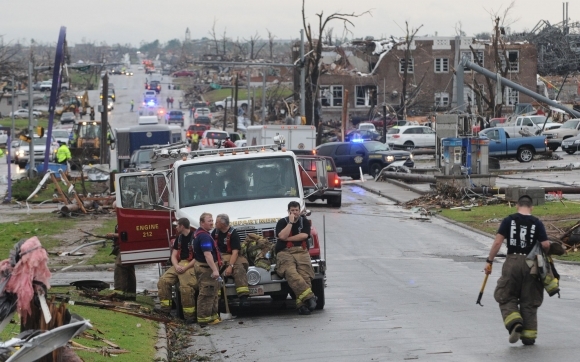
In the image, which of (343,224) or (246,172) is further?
(343,224)

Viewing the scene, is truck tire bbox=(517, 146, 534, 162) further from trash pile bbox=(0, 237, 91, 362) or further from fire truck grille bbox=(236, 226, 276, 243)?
trash pile bbox=(0, 237, 91, 362)

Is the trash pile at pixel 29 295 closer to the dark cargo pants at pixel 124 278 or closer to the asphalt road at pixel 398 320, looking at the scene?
the asphalt road at pixel 398 320

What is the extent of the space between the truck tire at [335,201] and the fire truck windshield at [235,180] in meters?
18.2

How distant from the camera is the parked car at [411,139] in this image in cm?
6631

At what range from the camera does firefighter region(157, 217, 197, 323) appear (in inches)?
594

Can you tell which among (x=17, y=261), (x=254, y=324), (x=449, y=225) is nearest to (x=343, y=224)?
(x=449, y=225)

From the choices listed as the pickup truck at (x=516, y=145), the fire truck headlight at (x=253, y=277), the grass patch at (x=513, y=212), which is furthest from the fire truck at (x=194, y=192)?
the pickup truck at (x=516, y=145)

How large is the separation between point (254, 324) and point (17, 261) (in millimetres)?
6382

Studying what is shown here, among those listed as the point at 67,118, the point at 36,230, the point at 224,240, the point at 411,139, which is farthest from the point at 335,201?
the point at 67,118

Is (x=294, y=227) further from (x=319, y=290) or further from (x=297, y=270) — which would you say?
(x=319, y=290)

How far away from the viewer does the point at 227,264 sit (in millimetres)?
15055

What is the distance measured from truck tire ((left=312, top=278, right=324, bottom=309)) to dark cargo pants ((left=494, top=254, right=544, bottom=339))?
146 inches

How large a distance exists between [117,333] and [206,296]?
2.17 m

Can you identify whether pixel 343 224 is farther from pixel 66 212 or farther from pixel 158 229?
pixel 158 229
